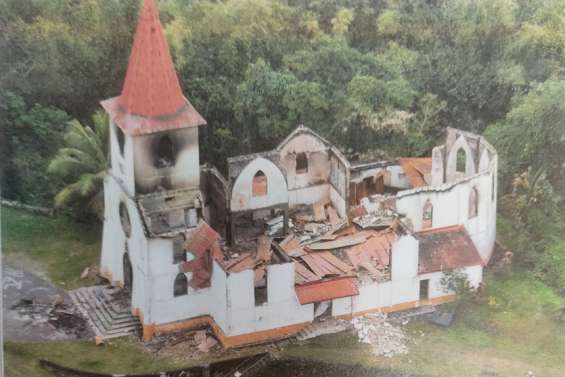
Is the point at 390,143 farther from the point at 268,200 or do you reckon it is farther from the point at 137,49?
the point at 137,49

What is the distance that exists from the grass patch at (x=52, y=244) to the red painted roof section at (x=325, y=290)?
60.8 inches

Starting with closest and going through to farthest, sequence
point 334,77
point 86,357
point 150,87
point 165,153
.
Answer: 1. point 150,87
2. point 165,153
3. point 86,357
4. point 334,77

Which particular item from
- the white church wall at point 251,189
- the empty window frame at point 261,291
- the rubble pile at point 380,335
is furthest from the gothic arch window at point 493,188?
the empty window frame at point 261,291

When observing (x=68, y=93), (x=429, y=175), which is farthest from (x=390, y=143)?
(x=68, y=93)

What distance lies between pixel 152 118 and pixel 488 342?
114 inches

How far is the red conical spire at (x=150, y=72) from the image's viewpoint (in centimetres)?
905

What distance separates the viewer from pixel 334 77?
965cm

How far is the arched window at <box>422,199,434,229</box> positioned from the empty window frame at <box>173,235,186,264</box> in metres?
1.81

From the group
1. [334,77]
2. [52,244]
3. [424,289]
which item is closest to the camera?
[52,244]

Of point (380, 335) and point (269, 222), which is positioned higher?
point (269, 222)

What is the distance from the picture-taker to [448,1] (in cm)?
977

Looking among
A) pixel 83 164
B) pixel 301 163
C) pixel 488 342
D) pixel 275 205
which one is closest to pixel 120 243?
pixel 83 164

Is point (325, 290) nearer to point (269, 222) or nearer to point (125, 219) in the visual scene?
point (269, 222)

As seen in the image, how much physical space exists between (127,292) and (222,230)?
0.87m
